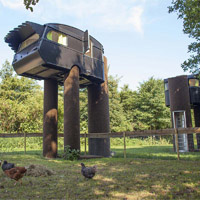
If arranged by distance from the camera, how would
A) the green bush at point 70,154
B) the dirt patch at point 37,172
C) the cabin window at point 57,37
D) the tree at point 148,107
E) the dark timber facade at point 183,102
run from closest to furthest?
the dirt patch at point 37,172
the green bush at point 70,154
the cabin window at point 57,37
the dark timber facade at point 183,102
the tree at point 148,107

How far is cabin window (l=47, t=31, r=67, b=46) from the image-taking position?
425 inches

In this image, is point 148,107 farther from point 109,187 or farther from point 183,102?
point 109,187

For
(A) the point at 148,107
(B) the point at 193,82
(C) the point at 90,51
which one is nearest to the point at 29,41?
(C) the point at 90,51

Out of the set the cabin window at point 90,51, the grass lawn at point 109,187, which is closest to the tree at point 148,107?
the cabin window at point 90,51

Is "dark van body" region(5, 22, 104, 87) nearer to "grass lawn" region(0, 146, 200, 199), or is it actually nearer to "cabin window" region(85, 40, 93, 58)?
"cabin window" region(85, 40, 93, 58)

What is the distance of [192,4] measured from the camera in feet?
29.5

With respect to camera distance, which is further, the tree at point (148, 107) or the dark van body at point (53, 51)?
the tree at point (148, 107)

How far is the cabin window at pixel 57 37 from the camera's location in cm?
1080

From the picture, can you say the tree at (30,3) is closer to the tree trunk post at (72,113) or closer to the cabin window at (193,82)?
the tree trunk post at (72,113)

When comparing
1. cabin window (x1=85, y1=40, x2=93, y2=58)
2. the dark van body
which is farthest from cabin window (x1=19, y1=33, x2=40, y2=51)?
cabin window (x1=85, y1=40, x2=93, y2=58)

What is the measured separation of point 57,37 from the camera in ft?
36.5

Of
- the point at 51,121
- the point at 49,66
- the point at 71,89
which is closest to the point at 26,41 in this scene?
the point at 49,66

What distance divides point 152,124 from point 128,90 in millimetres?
8267

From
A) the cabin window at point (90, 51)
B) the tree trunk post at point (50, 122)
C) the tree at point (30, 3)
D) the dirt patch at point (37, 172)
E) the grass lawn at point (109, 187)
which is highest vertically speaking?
the cabin window at point (90, 51)
